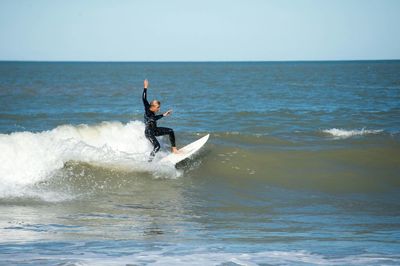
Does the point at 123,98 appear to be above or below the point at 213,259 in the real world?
above

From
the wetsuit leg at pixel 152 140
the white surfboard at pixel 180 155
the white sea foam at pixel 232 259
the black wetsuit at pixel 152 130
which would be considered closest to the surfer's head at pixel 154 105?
the black wetsuit at pixel 152 130

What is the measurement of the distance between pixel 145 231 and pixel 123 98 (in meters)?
34.0

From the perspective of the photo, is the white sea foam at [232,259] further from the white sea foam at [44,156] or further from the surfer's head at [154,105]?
the surfer's head at [154,105]

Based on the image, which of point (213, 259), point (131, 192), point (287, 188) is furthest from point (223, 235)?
point (287, 188)

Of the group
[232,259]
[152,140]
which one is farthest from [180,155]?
[232,259]

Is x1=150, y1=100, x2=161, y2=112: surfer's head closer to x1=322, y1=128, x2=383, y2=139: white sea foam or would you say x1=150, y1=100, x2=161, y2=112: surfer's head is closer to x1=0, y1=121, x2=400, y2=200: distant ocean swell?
x1=0, y1=121, x2=400, y2=200: distant ocean swell

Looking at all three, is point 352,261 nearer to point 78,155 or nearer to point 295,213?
point 295,213

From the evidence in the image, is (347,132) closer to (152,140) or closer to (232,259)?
(152,140)

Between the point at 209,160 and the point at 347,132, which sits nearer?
the point at 209,160

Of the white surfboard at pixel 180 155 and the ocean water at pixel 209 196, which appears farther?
the white surfboard at pixel 180 155

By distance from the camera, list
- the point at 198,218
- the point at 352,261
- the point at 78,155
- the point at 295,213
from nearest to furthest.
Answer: the point at 352,261 < the point at 198,218 < the point at 295,213 < the point at 78,155

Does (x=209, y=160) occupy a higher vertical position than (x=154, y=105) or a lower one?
lower

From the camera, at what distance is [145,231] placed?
328 inches

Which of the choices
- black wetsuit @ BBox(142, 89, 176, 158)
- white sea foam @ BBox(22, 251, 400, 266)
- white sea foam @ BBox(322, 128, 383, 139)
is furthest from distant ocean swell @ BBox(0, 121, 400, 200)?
white sea foam @ BBox(22, 251, 400, 266)
